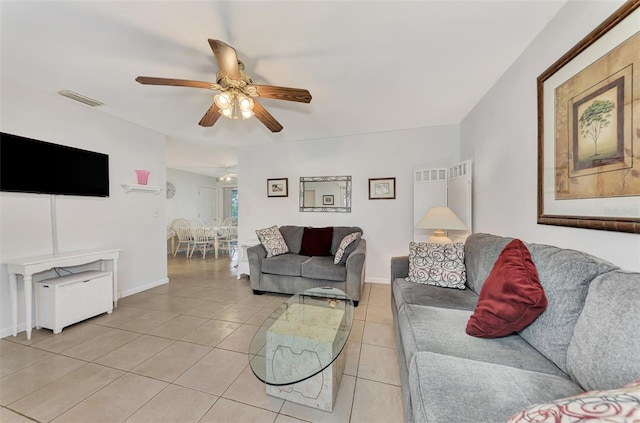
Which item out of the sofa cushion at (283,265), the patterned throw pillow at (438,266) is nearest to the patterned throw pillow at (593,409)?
the patterned throw pillow at (438,266)

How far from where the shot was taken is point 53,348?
1.96 m

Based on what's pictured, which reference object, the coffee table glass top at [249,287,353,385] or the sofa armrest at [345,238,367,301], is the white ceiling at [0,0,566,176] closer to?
the sofa armrest at [345,238,367,301]

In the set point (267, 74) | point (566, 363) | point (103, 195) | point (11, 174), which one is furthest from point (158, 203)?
point (566, 363)

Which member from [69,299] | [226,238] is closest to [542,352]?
[69,299]

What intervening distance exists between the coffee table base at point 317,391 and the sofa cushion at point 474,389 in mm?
547

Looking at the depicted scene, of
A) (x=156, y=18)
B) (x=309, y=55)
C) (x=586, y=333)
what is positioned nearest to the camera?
(x=586, y=333)

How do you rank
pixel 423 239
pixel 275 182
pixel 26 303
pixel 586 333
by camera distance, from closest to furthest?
pixel 586 333 → pixel 26 303 → pixel 423 239 → pixel 275 182

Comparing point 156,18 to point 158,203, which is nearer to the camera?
point 156,18

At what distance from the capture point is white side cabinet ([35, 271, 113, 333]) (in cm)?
219

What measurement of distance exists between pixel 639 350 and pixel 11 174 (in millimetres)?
4081

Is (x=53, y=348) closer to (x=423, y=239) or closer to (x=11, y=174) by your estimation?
(x=11, y=174)

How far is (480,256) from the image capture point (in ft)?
6.03

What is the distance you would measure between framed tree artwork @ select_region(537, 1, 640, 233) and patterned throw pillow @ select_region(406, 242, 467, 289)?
2.37 ft

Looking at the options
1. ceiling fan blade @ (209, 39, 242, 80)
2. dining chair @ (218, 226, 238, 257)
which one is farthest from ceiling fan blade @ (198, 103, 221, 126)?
dining chair @ (218, 226, 238, 257)
